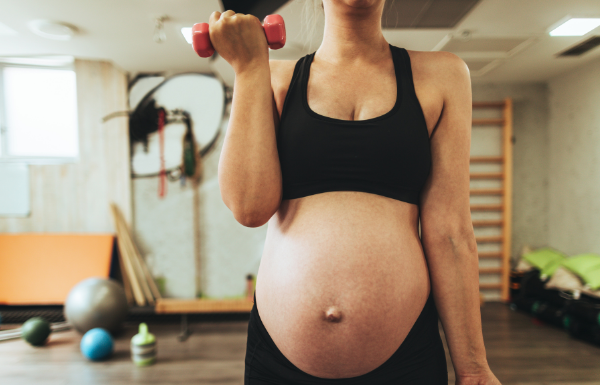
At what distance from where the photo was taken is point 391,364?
0.59 meters

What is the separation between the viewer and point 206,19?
9.18ft

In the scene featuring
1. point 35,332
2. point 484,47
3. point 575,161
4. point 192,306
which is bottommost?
point 35,332

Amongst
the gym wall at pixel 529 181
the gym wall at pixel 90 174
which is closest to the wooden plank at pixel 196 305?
the gym wall at pixel 90 174

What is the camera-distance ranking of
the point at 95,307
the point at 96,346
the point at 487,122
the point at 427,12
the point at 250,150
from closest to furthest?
1. the point at 250,150
2. the point at 427,12
3. the point at 96,346
4. the point at 95,307
5. the point at 487,122

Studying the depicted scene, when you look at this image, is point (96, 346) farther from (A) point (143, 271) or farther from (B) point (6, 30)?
(B) point (6, 30)

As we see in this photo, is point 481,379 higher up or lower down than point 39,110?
lower down

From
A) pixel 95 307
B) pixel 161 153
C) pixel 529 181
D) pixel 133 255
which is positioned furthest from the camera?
pixel 529 181

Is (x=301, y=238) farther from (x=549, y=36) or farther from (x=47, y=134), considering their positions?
(x=47, y=134)

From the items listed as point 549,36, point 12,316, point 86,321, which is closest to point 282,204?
point 86,321

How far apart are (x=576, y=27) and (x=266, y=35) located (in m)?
3.48

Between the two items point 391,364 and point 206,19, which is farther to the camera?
point 206,19

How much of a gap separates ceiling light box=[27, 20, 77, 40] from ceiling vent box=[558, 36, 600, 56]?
460cm

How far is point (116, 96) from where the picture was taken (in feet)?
13.1

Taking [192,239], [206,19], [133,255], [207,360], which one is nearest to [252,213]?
[207,360]
